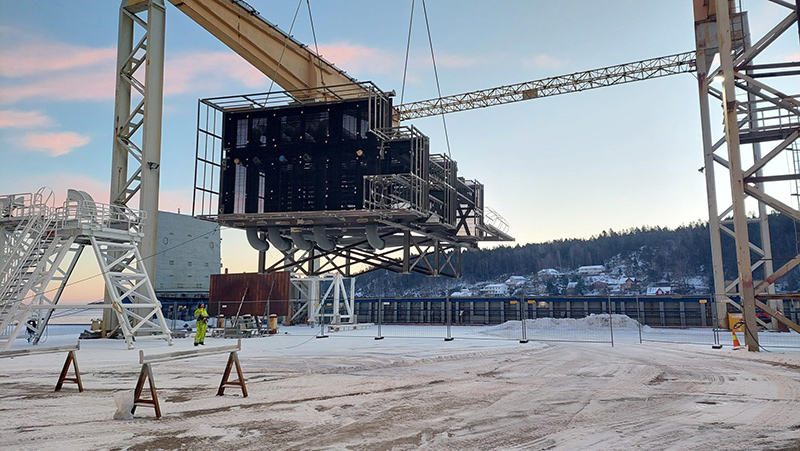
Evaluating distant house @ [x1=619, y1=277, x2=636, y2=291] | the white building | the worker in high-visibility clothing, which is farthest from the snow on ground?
distant house @ [x1=619, y1=277, x2=636, y2=291]

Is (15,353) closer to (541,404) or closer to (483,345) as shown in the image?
(541,404)

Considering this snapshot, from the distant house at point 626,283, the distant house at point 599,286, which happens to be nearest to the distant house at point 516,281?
the distant house at point 599,286

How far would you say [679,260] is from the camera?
133 meters

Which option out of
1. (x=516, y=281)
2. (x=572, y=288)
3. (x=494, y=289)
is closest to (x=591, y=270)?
(x=572, y=288)

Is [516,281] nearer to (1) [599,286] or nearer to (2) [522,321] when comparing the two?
(1) [599,286]

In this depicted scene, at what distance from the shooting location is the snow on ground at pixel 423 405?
750 centimetres

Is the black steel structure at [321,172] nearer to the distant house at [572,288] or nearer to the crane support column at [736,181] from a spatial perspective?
the crane support column at [736,181]

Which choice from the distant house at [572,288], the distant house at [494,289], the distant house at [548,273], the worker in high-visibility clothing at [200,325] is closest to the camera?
the worker in high-visibility clothing at [200,325]

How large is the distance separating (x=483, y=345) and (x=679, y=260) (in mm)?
126102

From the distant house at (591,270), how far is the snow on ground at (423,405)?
12464 centimetres

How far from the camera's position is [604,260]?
14400 cm

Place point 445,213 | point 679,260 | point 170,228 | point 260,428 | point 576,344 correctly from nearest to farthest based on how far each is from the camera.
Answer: point 260,428
point 576,344
point 445,213
point 170,228
point 679,260

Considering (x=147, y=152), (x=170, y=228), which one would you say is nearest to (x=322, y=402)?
(x=147, y=152)

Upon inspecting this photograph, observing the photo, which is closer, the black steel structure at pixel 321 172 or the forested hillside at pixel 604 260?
the black steel structure at pixel 321 172
